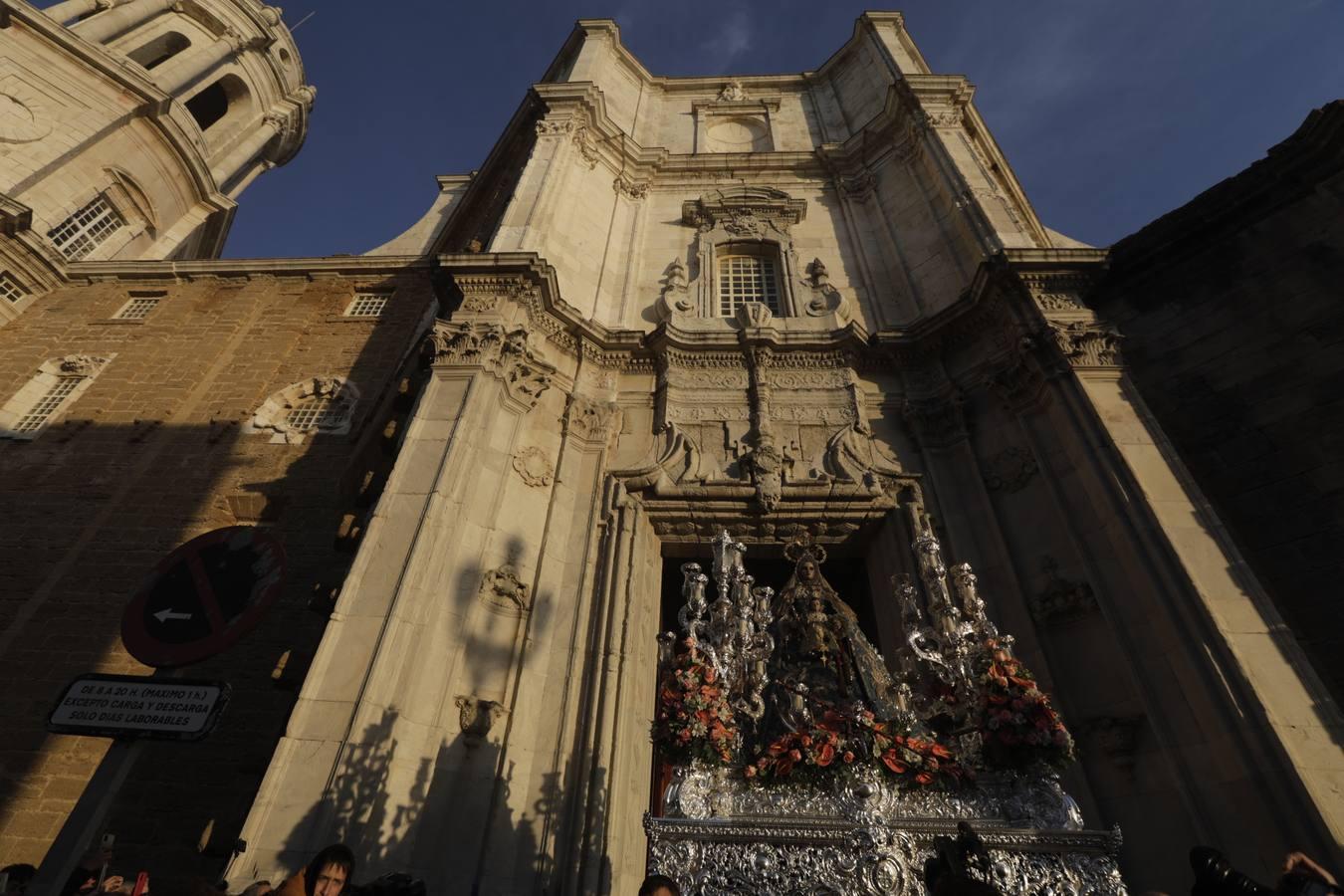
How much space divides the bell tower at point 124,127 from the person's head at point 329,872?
1909 cm

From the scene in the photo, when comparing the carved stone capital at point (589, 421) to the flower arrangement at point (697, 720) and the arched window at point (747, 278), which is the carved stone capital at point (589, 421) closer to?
the arched window at point (747, 278)

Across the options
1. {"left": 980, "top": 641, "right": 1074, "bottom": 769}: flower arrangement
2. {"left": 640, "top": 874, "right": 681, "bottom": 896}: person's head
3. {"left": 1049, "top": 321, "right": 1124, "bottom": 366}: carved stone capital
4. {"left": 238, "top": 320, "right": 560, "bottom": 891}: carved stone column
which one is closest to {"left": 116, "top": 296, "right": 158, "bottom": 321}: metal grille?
{"left": 238, "top": 320, "right": 560, "bottom": 891}: carved stone column

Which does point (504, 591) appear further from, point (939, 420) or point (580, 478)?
point (939, 420)

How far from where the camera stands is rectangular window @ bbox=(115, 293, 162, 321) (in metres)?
16.2

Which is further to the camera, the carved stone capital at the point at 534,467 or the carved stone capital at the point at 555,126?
the carved stone capital at the point at 555,126

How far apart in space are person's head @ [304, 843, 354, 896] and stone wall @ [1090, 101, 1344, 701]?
32.6 feet

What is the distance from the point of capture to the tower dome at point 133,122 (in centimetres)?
1762

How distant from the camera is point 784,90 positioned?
68.0ft

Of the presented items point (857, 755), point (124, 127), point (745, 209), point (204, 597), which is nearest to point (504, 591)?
Result: point (204, 597)

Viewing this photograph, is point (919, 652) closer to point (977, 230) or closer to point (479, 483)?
point (479, 483)

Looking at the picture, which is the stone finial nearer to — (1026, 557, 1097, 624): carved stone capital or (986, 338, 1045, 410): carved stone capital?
(986, 338, 1045, 410): carved stone capital

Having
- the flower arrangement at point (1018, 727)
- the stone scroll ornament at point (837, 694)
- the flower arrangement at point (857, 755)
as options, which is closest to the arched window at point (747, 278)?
the stone scroll ornament at point (837, 694)

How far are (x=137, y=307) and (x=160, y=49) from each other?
17082mm

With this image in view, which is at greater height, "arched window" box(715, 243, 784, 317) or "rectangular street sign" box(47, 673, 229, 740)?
Result: "arched window" box(715, 243, 784, 317)
